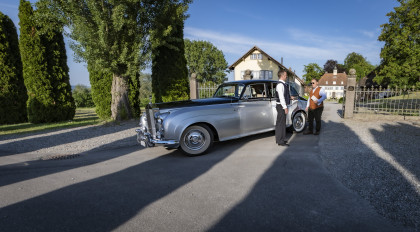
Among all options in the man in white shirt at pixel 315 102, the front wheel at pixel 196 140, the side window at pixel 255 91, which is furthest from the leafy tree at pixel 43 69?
the man in white shirt at pixel 315 102

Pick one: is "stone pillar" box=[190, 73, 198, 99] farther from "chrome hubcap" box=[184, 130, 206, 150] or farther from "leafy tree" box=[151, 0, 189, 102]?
"chrome hubcap" box=[184, 130, 206, 150]

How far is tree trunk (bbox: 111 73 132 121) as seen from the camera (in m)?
10.7

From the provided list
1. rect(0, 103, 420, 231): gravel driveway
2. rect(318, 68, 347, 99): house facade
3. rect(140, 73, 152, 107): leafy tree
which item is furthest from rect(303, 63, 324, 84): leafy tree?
rect(0, 103, 420, 231): gravel driveway

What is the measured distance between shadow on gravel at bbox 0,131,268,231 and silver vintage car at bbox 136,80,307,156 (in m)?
0.62

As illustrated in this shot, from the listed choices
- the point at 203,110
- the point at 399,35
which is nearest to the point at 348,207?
the point at 203,110

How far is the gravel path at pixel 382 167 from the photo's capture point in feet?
8.81

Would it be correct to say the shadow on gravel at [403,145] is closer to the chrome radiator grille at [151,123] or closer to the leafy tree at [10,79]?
the chrome radiator grille at [151,123]

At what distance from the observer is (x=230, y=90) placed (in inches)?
244

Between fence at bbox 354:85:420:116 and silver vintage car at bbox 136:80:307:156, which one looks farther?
fence at bbox 354:85:420:116

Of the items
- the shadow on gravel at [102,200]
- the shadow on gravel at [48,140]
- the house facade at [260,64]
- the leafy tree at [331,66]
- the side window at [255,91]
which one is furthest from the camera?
the leafy tree at [331,66]

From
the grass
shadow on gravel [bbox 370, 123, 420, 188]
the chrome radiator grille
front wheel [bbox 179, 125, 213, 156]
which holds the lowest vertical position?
shadow on gravel [bbox 370, 123, 420, 188]

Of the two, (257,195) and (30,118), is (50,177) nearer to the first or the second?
(257,195)

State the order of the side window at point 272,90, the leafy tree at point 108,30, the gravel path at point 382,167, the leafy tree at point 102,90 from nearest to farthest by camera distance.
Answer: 1. the gravel path at point 382,167
2. the side window at point 272,90
3. the leafy tree at point 108,30
4. the leafy tree at point 102,90

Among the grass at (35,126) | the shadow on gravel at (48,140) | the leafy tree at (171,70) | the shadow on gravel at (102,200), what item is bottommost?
the shadow on gravel at (102,200)
